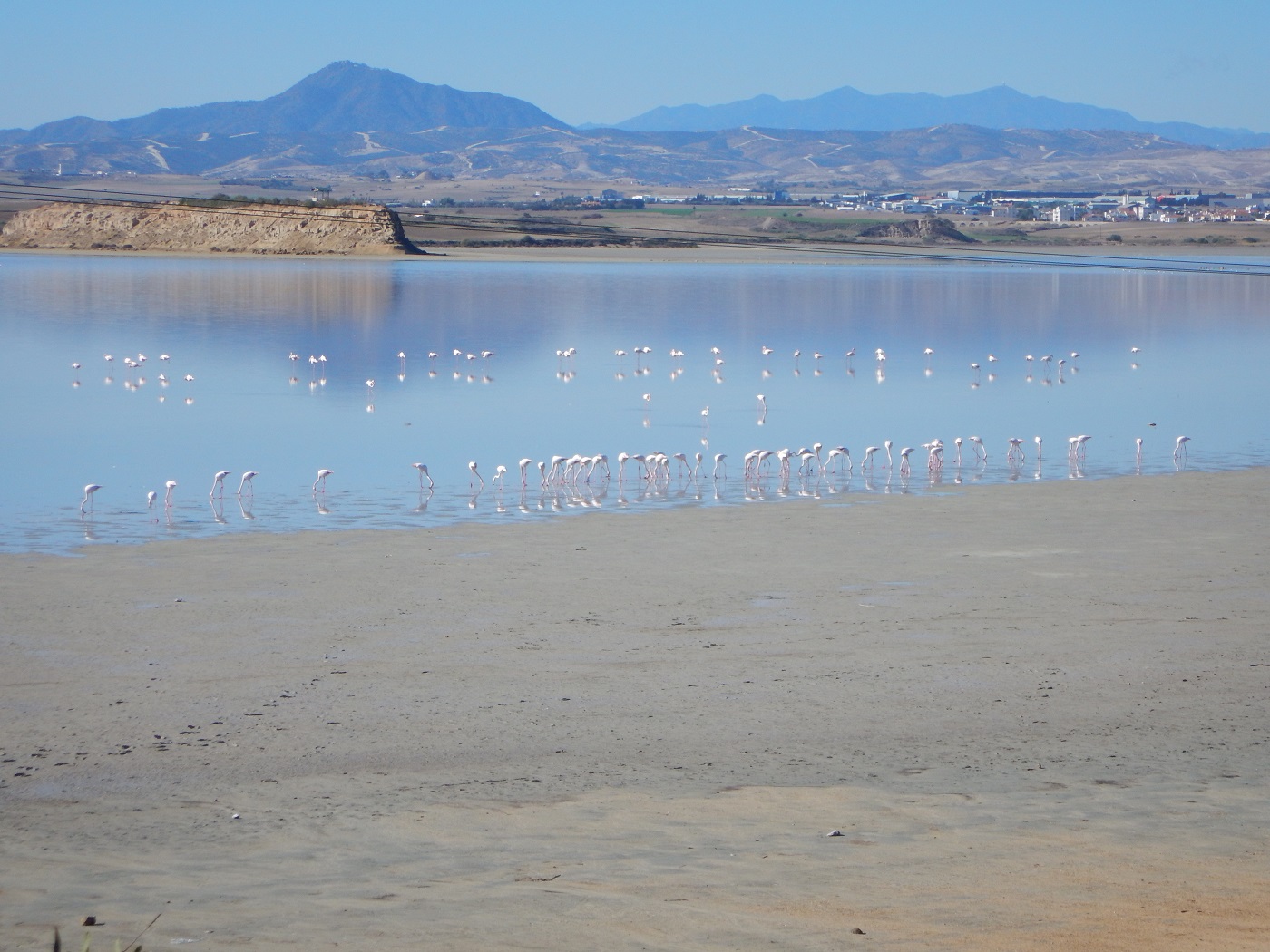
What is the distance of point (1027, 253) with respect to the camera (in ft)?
285

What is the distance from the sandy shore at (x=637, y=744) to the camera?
5.32m

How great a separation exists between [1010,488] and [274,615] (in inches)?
324

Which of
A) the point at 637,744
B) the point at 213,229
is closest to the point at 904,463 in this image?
the point at 637,744

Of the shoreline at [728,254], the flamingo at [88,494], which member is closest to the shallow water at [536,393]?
the flamingo at [88,494]

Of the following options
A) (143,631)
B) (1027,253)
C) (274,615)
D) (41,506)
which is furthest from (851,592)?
(1027,253)

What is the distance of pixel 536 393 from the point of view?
2362 cm

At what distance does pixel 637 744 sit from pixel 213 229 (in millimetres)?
74693

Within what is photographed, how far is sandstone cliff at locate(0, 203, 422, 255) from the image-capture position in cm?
7362

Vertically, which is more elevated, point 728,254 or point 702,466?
point 728,254

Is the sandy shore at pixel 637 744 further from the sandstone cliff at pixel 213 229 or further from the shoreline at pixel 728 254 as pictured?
the sandstone cliff at pixel 213 229

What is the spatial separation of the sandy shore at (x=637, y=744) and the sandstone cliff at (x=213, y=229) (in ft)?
207

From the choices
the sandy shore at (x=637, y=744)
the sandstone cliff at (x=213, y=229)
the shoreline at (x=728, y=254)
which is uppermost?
the sandstone cliff at (x=213, y=229)

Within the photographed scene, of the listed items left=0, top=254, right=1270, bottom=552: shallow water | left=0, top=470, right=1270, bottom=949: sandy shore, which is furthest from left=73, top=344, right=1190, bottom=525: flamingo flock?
left=0, top=470, right=1270, bottom=949: sandy shore

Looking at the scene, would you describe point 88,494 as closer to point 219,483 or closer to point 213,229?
point 219,483
